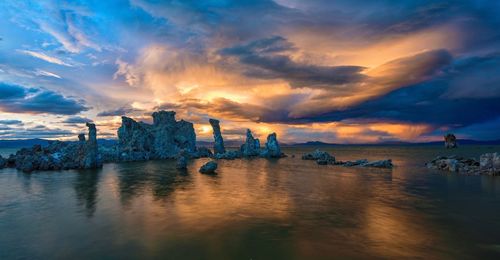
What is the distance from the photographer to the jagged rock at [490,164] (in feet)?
146

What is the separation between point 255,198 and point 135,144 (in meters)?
77.9

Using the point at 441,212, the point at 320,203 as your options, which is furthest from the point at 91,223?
the point at 441,212

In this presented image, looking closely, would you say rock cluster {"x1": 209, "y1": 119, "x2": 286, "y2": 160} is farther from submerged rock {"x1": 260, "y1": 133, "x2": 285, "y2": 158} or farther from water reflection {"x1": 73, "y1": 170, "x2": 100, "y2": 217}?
water reflection {"x1": 73, "y1": 170, "x2": 100, "y2": 217}

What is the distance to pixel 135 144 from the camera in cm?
9569

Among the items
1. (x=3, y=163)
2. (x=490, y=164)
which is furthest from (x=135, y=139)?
(x=490, y=164)

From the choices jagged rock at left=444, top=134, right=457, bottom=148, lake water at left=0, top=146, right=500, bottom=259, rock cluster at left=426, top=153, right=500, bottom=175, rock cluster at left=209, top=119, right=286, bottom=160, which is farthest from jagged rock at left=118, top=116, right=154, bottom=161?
jagged rock at left=444, top=134, right=457, bottom=148

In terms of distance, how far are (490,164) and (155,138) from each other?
91861mm

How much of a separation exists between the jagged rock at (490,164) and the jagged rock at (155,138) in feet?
259

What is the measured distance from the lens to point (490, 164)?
4609 cm

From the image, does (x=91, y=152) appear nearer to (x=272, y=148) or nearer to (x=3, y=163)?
(x=3, y=163)

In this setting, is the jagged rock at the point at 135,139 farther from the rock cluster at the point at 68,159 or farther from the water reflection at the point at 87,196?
the water reflection at the point at 87,196

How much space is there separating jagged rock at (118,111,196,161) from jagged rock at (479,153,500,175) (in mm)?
78929

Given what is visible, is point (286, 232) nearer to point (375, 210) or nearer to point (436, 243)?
point (436, 243)

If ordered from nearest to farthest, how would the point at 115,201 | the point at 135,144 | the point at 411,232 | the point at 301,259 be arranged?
the point at 301,259 < the point at 411,232 < the point at 115,201 < the point at 135,144
